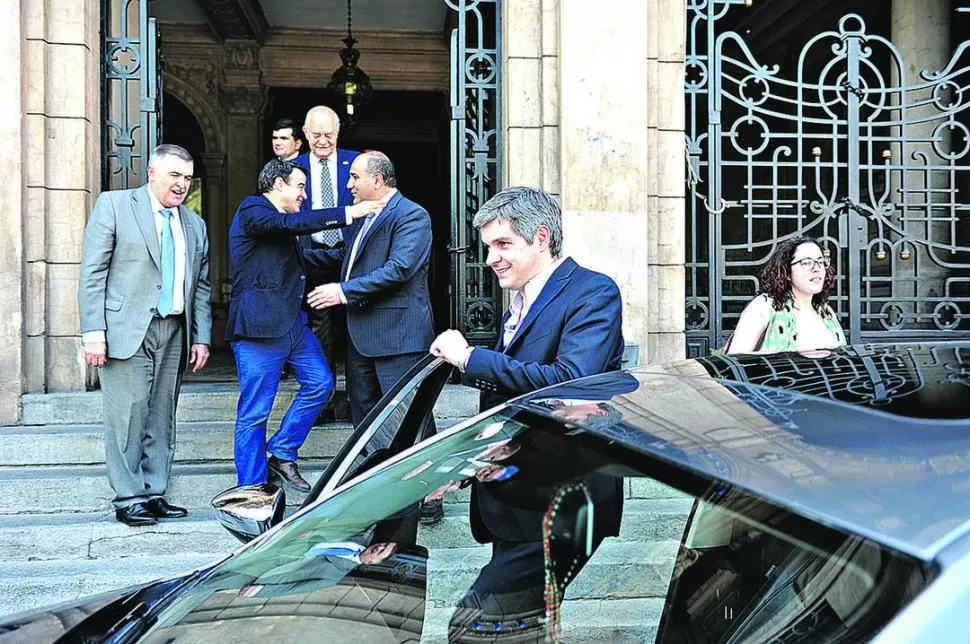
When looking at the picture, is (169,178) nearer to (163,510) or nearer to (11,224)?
(11,224)

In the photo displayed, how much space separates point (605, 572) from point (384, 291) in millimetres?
3431

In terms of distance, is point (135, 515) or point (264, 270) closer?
point (135, 515)

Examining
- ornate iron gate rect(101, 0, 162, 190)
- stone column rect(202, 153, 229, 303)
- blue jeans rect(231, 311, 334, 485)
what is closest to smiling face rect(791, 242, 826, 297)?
blue jeans rect(231, 311, 334, 485)

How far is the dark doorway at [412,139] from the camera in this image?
15.9 m

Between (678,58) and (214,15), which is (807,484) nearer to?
(678,58)

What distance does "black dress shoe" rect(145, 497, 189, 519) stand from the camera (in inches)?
203

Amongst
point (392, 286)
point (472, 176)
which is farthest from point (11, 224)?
point (472, 176)

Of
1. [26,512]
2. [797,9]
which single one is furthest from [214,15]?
[26,512]

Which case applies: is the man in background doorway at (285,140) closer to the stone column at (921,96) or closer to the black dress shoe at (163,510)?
the black dress shoe at (163,510)

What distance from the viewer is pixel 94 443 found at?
5.75m

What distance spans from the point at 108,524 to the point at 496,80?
13.0 ft

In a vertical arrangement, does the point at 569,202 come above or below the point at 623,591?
above

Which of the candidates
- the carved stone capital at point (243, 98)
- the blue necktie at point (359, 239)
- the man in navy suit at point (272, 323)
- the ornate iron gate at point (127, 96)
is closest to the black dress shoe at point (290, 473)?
the man in navy suit at point (272, 323)

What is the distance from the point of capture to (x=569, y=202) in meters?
6.50
